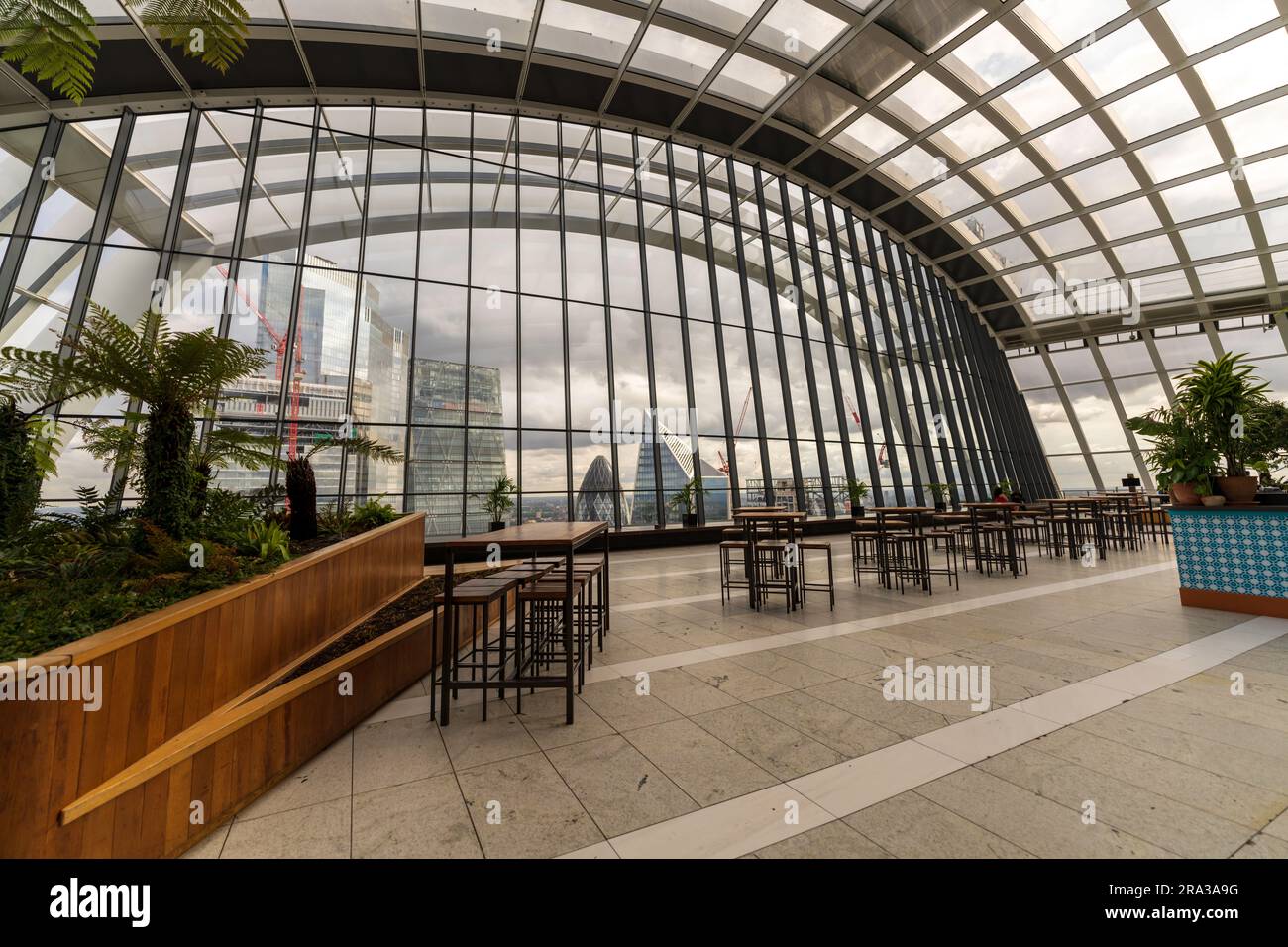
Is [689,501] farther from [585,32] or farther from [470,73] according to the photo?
[470,73]

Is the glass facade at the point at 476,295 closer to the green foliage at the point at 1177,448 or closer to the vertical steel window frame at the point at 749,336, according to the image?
the vertical steel window frame at the point at 749,336

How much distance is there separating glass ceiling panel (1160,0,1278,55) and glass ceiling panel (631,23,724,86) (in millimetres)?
7937

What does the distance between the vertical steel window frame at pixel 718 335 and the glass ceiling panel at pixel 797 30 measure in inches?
119

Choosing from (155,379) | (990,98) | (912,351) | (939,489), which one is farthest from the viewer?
(912,351)

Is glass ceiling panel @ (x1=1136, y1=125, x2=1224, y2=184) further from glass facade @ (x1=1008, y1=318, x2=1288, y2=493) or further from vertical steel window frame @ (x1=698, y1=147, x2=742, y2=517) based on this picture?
vertical steel window frame @ (x1=698, y1=147, x2=742, y2=517)

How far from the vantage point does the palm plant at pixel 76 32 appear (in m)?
1.18

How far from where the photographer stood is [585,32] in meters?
8.82

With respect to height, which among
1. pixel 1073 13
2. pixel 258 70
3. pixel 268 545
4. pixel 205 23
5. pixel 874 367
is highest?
pixel 1073 13

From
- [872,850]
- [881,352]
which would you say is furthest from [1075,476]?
[872,850]

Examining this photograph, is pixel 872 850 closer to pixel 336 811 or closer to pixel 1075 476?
pixel 336 811

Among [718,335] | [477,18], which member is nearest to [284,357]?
[477,18]

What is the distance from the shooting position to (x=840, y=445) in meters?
11.9

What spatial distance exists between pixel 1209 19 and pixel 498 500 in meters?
15.3

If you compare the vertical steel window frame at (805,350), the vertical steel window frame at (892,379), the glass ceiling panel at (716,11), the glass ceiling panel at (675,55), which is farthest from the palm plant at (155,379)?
the vertical steel window frame at (892,379)
